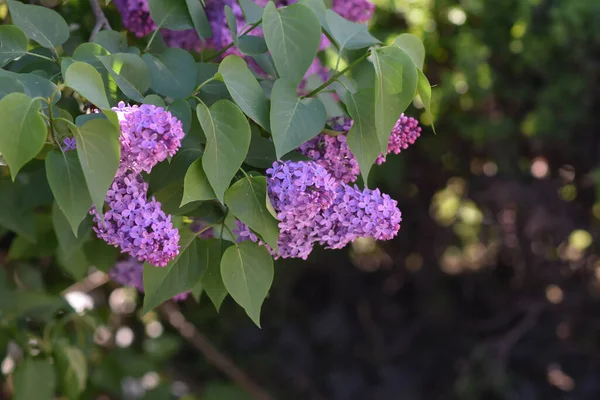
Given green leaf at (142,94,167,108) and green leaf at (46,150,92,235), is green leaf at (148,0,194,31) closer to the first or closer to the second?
green leaf at (142,94,167,108)

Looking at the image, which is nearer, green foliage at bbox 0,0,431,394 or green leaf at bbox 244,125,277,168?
green foliage at bbox 0,0,431,394

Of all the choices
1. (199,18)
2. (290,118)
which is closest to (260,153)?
(290,118)

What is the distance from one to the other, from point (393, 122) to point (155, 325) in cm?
201

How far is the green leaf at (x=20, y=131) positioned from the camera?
0.78 meters

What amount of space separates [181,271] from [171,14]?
427 millimetres

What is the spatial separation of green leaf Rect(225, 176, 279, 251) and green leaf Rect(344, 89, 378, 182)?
140 millimetres

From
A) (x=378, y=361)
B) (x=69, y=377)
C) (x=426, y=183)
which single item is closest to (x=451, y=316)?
(x=378, y=361)

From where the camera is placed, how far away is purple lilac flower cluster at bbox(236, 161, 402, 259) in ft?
3.07

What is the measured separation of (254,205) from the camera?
94cm

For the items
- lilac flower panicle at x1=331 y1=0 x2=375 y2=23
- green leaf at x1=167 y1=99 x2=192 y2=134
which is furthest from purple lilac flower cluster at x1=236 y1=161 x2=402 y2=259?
lilac flower panicle at x1=331 y1=0 x2=375 y2=23

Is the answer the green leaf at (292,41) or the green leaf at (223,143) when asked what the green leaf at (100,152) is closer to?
the green leaf at (223,143)

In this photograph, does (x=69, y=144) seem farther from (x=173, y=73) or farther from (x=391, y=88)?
(x=391, y=88)

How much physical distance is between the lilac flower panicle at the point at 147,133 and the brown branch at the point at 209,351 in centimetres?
179

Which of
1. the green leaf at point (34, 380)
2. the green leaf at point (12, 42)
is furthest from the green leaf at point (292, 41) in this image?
the green leaf at point (34, 380)
